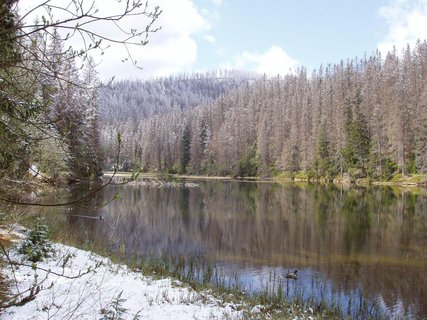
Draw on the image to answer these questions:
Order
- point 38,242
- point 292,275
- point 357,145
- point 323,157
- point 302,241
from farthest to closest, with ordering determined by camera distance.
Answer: point 323,157 < point 357,145 < point 302,241 < point 292,275 < point 38,242

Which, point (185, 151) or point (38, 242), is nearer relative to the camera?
point (38, 242)

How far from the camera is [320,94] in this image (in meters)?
89.1

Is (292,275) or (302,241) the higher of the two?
(302,241)

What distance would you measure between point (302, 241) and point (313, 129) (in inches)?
2461

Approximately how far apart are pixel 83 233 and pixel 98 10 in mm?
16606

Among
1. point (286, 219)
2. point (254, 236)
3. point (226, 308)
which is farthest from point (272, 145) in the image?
point (226, 308)

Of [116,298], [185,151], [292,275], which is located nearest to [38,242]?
[116,298]

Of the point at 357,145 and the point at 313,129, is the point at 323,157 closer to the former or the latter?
the point at 357,145

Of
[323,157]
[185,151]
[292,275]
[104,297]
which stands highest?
[185,151]

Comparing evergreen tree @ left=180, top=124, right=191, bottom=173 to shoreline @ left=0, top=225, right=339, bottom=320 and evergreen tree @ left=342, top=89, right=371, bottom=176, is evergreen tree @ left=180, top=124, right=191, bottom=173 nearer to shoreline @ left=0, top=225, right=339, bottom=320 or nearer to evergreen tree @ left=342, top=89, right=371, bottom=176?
evergreen tree @ left=342, top=89, right=371, bottom=176

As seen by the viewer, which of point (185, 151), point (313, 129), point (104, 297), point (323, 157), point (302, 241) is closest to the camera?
point (104, 297)

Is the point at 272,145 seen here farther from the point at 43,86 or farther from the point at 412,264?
the point at 43,86

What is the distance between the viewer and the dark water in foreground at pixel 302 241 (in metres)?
12.2

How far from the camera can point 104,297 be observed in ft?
22.0
